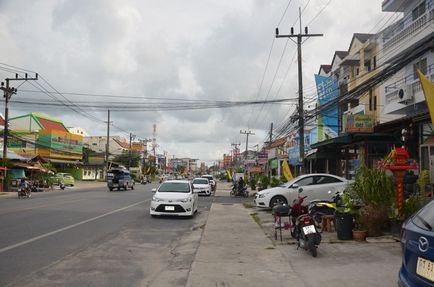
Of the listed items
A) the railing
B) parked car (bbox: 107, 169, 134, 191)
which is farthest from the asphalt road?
parked car (bbox: 107, 169, 134, 191)

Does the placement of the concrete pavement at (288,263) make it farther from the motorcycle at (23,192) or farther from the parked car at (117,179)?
the parked car at (117,179)

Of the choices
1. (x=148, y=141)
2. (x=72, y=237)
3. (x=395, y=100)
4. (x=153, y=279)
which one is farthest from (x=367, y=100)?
(x=148, y=141)

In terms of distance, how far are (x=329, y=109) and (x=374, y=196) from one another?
22893mm

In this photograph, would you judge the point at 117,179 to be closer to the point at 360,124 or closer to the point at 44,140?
the point at 44,140

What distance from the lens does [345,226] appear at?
11.3 meters

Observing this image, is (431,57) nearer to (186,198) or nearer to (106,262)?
(186,198)

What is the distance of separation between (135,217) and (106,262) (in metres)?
8.89

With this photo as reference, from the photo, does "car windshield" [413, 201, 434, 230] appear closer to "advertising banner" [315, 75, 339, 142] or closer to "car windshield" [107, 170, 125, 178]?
"advertising banner" [315, 75, 339, 142]

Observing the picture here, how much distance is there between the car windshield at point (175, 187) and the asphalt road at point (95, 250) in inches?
65.8

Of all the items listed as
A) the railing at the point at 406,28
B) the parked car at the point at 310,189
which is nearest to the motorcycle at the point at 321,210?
the parked car at the point at 310,189

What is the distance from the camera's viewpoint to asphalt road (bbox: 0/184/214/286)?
752 centimetres

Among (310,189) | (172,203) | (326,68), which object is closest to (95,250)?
(172,203)

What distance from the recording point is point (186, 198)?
1759 cm

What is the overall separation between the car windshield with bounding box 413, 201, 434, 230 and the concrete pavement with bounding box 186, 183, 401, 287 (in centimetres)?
285
